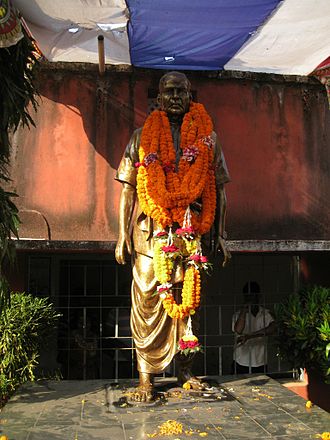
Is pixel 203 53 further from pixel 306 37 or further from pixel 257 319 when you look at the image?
pixel 257 319

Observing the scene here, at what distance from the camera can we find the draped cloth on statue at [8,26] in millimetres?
3905

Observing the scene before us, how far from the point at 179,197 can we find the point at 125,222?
0.54 m

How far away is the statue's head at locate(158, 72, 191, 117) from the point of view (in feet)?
14.2

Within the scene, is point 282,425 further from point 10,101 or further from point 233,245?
point 10,101

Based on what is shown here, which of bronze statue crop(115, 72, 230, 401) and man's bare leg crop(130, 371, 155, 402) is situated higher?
bronze statue crop(115, 72, 230, 401)

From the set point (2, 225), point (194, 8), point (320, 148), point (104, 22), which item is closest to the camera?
point (2, 225)

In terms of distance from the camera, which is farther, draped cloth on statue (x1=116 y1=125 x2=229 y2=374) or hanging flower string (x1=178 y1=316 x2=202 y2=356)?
draped cloth on statue (x1=116 y1=125 x2=229 y2=374)

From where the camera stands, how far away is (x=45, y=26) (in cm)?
505

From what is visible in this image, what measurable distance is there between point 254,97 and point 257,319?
2.85 meters

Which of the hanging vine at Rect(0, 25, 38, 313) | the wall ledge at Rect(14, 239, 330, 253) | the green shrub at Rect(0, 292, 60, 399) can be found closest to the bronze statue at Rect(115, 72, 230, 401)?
the hanging vine at Rect(0, 25, 38, 313)

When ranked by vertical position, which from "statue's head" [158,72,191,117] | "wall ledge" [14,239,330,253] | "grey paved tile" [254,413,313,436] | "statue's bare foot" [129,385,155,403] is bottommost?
"grey paved tile" [254,413,313,436]

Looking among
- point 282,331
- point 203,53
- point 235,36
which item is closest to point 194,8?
point 235,36

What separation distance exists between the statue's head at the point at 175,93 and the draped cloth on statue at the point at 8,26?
3.99 feet

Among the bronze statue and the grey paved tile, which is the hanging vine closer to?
the bronze statue
